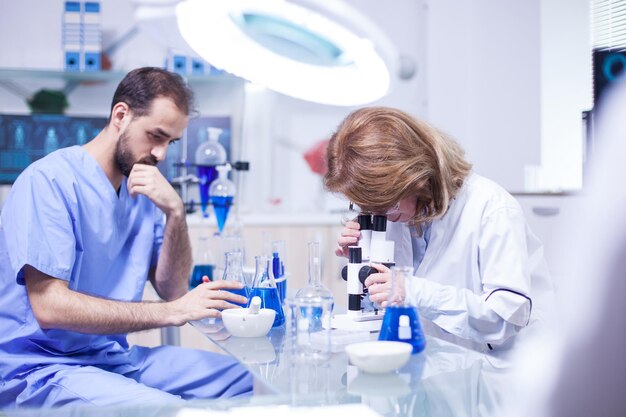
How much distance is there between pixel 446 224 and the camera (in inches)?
64.1

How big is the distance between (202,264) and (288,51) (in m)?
0.87

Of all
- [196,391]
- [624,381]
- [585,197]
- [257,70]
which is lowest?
[196,391]

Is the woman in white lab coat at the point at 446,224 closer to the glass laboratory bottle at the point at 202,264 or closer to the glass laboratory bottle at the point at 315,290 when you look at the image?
the glass laboratory bottle at the point at 315,290

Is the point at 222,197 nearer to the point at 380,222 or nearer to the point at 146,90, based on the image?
the point at 146,90

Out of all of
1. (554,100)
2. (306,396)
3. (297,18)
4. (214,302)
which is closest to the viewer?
(306,396)

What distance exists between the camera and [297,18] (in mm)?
1183

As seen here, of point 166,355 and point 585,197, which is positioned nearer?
point 585,197

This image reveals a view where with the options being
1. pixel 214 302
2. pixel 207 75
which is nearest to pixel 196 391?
pixel 214 302

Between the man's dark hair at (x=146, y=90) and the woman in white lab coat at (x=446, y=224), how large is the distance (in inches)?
23.1

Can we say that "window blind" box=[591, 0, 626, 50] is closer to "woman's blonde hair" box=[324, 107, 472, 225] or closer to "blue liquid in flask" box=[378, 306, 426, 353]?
"woman's blonde hair" box=[324, 107, 472, 225]

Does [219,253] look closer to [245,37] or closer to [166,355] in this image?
[166,355]

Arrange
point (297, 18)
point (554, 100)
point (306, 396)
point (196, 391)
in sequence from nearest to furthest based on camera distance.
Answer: point (306, 396) → point (297, 18) → point (196, 391) → point (554, 100)

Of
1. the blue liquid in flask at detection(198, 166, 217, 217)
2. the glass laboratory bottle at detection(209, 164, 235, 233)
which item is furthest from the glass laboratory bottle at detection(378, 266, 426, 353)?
the blue liquid in flask at detection(198, 166, 217, 217)

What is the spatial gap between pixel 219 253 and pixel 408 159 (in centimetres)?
80
